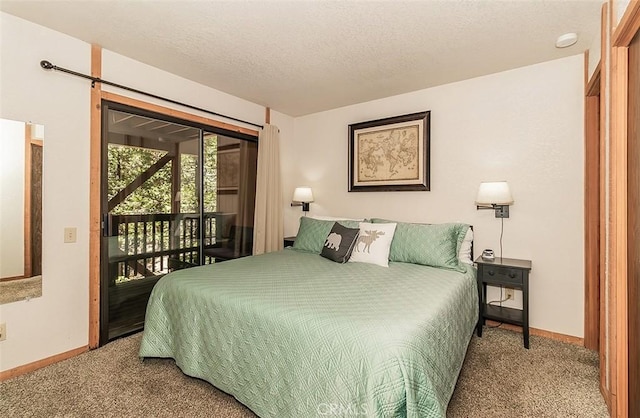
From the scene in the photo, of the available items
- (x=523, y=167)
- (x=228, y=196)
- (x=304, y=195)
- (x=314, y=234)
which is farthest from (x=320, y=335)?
(x=304, y=195)

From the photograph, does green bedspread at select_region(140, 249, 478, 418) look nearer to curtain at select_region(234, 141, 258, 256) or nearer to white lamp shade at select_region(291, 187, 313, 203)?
curtain at select_region(234, 141, 258, 256)

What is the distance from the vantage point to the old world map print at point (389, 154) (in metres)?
3.37

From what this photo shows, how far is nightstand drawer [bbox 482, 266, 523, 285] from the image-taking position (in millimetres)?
2459

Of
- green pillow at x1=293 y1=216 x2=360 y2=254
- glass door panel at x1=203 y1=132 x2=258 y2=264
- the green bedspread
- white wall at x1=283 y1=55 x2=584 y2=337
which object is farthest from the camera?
glass door panel at x1=203 y1=132 x2=258 y2=264

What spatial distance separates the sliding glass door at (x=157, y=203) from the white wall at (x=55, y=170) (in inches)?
6.8

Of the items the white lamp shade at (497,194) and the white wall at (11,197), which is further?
the white lamp shade at (497,194)

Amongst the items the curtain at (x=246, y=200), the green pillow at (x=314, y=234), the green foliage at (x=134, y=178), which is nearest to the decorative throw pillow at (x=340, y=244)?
the green pillow at (x=314, y=234)

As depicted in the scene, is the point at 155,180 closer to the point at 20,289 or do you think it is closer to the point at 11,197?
the point at 11,197

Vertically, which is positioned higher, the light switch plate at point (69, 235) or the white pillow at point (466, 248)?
the light switch plate at point (69, 235)

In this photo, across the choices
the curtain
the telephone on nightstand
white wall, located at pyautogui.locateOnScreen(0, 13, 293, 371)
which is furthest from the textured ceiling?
the telephone on nightstand

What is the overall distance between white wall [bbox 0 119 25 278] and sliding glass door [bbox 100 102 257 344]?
0.51 metres

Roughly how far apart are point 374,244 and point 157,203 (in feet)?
7.08

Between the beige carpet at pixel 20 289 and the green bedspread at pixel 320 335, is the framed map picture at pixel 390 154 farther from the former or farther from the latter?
the beige carpet at pixel 20 289

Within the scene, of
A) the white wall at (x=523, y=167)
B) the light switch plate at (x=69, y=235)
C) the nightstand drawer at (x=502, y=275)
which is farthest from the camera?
the white wall at (x=523, y=167)
